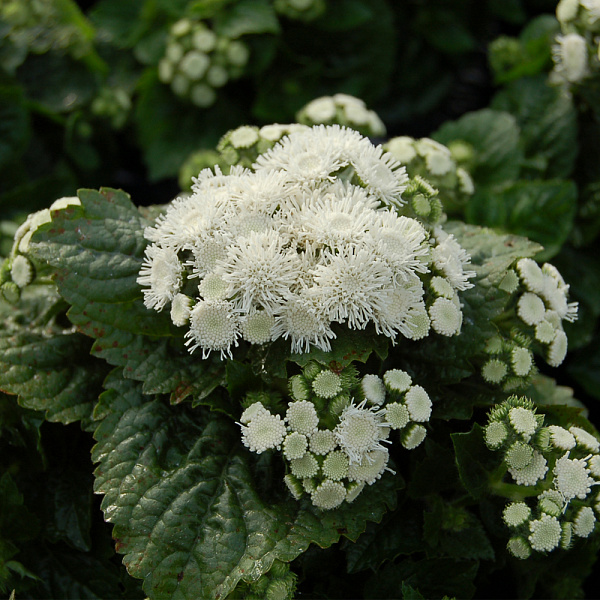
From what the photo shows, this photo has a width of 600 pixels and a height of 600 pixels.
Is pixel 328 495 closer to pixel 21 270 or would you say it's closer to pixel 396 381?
pixel 396 381

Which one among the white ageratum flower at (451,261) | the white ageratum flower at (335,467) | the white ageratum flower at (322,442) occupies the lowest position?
the white ageratum flower at (335,467)

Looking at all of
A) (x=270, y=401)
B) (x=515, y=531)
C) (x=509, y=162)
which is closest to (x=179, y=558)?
(x=270, y=401)

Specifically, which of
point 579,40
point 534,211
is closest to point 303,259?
point 534,211

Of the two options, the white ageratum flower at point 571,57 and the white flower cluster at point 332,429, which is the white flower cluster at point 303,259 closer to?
the white flower cluster at point 332,429

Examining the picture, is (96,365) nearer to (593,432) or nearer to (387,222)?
(387,222)

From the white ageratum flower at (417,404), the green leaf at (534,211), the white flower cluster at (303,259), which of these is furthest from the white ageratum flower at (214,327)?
the green leaf at (534,211)

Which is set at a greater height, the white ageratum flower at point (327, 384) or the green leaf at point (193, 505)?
the white ageratum flower at point (327, 384)
